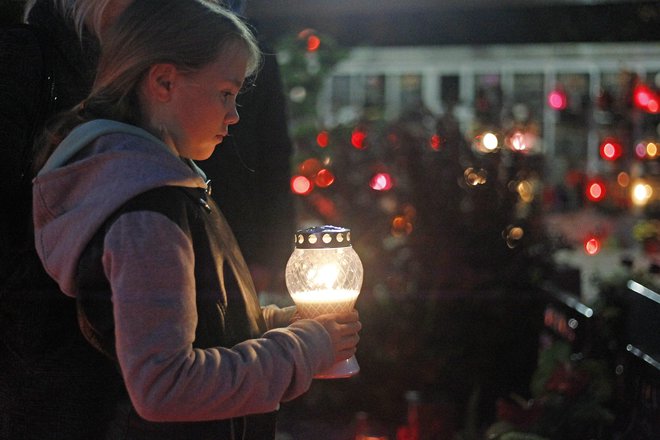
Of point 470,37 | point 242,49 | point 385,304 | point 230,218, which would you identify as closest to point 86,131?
point 242,49

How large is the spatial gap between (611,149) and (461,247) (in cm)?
259

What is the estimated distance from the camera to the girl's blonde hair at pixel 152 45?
58.8 inches

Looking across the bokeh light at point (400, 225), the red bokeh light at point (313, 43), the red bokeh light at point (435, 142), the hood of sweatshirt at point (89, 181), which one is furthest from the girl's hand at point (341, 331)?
the red bokeh light at point (313, 43)

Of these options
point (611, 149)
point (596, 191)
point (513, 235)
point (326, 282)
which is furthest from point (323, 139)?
point (326, 282)

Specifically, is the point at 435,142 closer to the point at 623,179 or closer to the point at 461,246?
the point at 461,246

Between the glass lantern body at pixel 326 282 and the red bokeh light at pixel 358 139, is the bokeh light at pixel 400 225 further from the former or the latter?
the glass lantern body at pixel 326 282

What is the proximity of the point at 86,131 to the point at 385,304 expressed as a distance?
10.3 ft

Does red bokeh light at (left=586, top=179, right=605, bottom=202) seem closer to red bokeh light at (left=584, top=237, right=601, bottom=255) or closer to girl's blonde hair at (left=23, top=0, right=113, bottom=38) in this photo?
red bokeh light at (left=584, top=237, right=601, bottom=255)

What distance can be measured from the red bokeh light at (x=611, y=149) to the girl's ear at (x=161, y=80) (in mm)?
5711

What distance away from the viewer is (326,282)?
170cm

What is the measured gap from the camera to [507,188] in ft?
15.8

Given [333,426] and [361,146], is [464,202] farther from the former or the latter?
[333,426]

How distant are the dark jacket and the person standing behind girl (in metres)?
0.09

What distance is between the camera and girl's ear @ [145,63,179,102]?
1.50 m
